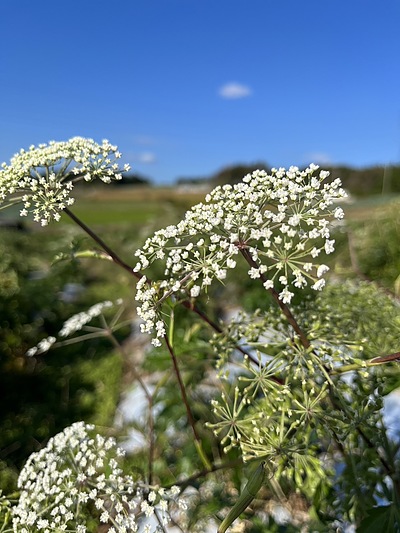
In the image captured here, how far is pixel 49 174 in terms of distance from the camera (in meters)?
1.20

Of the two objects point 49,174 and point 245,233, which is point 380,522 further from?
point 49,174

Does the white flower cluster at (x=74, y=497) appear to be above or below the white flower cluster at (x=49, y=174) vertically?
below

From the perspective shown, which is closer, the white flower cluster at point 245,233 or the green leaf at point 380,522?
the white flower cluster at point 245,233

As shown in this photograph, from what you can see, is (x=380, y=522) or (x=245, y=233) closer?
(x=245, y=233)

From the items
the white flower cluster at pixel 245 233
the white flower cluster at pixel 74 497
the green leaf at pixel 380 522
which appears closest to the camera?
the white flower cluster at pixel 245 233

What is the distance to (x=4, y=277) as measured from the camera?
15.6ft

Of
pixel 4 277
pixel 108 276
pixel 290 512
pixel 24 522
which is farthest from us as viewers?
pixel 108 276

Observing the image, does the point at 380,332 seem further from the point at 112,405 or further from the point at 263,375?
the point at 112,405

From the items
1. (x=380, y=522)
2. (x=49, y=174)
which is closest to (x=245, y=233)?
(x=49, y=174)

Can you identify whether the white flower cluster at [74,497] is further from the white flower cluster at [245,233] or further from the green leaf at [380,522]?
the green leaf at [380,522]

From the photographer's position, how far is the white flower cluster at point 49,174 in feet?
3.71

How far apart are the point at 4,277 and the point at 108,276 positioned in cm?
387

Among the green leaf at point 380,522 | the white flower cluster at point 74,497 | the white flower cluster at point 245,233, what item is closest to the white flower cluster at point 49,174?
the white flower cluster at point 245,233

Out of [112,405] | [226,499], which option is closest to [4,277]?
[112,405]
